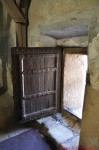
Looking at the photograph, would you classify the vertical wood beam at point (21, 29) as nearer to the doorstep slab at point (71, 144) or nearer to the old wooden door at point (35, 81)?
the old wooden door at point (35, 81)

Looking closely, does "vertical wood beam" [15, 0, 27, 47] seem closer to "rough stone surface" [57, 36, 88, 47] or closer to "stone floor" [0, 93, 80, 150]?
"rough stone surface" [57, 36, 88, 47]

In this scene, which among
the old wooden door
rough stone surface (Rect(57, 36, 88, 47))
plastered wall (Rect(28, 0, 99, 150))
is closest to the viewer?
plastered wall (Rect(28, 0, 99, 150))

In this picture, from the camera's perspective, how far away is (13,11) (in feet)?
8.18

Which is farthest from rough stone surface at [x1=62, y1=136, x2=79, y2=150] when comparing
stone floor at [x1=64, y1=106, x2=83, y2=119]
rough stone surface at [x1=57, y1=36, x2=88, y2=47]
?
rough stone surface at [x1=57, y1=36, x2=88, y2=47]

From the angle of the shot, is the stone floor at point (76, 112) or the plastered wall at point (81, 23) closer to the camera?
the plastered wall at point (81, 23)

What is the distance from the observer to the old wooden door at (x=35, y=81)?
2004 millimetres

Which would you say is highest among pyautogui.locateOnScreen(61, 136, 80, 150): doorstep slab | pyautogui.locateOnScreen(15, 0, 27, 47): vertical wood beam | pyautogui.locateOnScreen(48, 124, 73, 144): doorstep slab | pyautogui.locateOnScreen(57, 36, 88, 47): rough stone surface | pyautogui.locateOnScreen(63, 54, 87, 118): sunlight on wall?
pyautogui.locateOnScreen(15, 0, 27, 47): vertical wood beam

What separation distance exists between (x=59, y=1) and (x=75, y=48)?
64cm

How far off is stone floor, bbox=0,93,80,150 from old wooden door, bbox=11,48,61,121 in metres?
0.14

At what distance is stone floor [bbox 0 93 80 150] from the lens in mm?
1874

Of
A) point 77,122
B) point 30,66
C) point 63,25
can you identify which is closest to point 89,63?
point 63,25

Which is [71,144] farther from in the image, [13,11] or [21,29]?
[13,11]

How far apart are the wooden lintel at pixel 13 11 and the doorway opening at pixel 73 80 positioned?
3.12ft

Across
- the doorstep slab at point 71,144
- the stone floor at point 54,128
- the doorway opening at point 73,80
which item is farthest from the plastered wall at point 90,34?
the doorway opening at point 73,80
